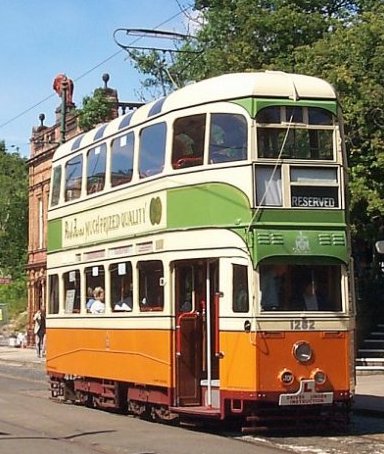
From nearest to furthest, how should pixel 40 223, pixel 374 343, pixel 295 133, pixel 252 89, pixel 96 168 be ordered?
pixel 252 89, pixel 295 133, pixel 96 168, pixel 374 343, pixel 40 223

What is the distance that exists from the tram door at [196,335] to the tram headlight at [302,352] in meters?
1.40

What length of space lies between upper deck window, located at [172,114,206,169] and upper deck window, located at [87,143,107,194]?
126 inches

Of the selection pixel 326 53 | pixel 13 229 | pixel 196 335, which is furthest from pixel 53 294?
pixel 13 229

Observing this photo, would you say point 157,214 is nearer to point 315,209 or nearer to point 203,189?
point 203,189

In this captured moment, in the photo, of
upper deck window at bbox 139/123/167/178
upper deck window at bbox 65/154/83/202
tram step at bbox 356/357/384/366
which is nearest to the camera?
upper deck window at bbox 139/123/167/178

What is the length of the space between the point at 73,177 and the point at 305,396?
27.0 ft

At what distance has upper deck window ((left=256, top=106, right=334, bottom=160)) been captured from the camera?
15539 millimetres

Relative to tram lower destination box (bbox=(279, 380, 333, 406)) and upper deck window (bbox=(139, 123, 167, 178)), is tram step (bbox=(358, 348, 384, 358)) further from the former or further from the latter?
tram lower destination box (bbox=(279, 380, 333, 406))

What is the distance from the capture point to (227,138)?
15.7 metres

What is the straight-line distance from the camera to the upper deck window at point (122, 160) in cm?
1824

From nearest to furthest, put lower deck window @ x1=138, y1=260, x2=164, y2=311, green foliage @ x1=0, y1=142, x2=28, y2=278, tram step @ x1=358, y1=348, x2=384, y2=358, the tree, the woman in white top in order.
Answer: lower deck window @ x1=138, y1=260, x2=164, y2=311 → the woman in white top → the tree → tram step @ x1=358, y1=348, x2=384, y2=358 → green foliage @ x1=0, y1=142, x2=28, y2=278

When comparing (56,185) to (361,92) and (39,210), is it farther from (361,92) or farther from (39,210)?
(39,210)

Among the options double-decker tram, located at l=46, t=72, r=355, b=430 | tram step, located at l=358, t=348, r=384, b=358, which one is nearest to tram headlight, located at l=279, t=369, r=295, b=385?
double-decker tram, located at l=46, t=72, r=355, b=430

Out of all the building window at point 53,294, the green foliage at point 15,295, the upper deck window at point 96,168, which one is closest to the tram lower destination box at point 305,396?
the upper deck window at point 96,168
